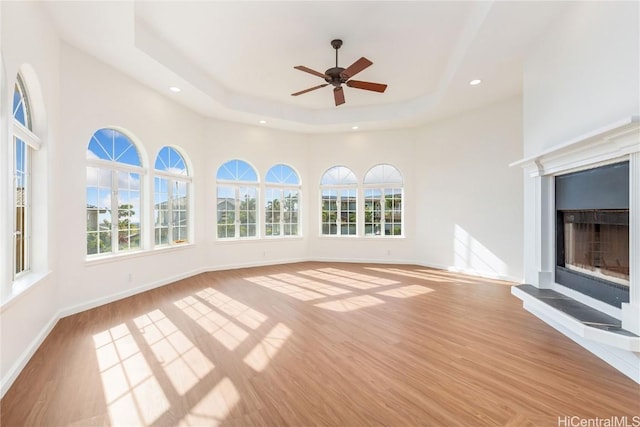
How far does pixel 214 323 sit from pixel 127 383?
47.7 inches

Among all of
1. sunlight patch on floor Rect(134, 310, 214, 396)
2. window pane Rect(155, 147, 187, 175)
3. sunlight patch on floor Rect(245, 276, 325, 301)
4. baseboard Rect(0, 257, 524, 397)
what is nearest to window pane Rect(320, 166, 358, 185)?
baseboard Rect(0, 257, 524, 397)

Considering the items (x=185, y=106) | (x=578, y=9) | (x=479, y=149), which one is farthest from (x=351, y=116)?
(x=578, y=9)

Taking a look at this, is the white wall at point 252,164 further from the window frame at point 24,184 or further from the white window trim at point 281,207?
the window frame at point 24,184

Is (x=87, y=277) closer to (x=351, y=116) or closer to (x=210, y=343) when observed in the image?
(x=210, y=343)

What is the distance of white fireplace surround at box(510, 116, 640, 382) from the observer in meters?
2.17

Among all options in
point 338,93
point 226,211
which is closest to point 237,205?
point 226,211

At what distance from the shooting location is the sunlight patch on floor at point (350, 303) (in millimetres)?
3947

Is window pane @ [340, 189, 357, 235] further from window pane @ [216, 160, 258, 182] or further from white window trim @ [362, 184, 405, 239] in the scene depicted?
window pane @ [216, 160, 258, 182]

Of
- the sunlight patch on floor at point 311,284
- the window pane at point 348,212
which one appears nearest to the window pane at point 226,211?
the sunlight patch on floor at point 311,284

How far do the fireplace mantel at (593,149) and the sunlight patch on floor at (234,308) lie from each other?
3.53m

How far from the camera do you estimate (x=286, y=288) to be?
16.2 feet

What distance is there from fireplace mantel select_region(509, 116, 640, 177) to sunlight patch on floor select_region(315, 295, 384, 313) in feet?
8.44

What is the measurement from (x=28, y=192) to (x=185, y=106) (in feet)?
10.2

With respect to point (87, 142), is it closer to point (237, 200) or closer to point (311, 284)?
point (237, 200)
